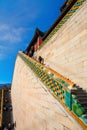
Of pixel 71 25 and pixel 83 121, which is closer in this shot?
pixel 83 121

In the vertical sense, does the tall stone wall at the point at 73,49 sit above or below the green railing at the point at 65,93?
above

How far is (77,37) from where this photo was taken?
8453mm

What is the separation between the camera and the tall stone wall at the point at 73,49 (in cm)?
785

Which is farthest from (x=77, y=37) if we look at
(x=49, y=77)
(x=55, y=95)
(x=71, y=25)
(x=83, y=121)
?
(x=83, y=121)

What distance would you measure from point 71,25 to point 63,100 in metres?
4.85

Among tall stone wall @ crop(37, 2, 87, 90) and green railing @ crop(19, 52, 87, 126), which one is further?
tall stone wall @ crop(37, 2, 87, 90)

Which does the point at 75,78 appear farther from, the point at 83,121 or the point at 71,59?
the point at 83,121

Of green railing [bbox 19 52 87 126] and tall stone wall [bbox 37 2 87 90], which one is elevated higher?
tall stone wall [bbox 37 2 87 90]

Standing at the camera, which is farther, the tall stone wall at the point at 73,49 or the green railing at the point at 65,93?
the tall stone wall at the point at 73,49

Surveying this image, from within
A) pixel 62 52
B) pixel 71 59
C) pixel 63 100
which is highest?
pixel 62 52

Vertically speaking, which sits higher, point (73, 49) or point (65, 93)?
point (73, 49)

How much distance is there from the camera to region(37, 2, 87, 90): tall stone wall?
25.8ft

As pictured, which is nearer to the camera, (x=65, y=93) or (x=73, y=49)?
(x=65, y=93)

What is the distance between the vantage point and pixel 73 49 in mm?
8766
